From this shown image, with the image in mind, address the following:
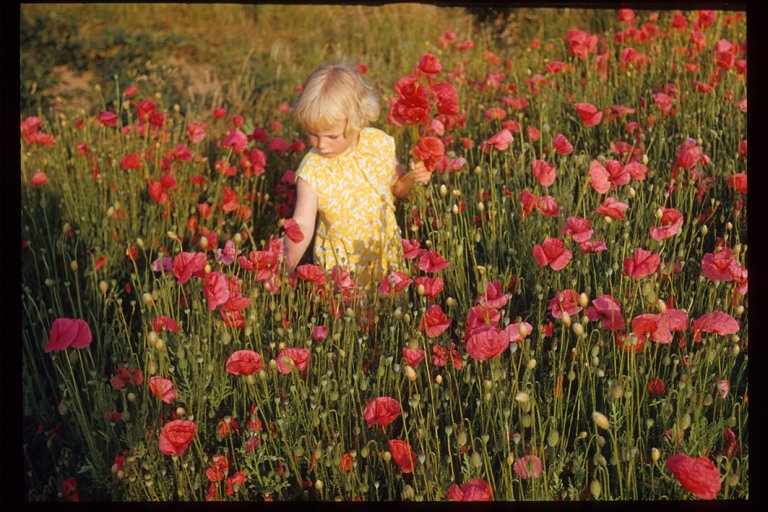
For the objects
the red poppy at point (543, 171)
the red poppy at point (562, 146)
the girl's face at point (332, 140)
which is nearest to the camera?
the red poppy at point (543, 171)

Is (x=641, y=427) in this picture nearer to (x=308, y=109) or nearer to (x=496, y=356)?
(x=496, y=356)

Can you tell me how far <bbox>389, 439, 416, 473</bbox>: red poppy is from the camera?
1798mm

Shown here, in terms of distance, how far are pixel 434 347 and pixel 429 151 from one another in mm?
731

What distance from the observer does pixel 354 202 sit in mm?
2791

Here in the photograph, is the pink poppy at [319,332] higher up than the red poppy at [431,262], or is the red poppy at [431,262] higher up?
the red poppy at [431,262]

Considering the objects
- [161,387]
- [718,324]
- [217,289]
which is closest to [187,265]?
[217,289]

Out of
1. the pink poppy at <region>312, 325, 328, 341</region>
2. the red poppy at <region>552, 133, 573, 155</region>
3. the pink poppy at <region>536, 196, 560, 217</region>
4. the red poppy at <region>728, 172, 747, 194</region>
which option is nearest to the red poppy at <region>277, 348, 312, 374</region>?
the pink poppy at <region>312, 325, 328, 341</region>

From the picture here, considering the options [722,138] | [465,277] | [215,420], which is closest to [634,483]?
[465,277]

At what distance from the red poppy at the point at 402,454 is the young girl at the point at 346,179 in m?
0.92

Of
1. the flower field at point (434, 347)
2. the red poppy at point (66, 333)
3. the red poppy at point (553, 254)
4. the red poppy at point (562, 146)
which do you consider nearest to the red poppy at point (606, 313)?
the flower field at point (434, 347)

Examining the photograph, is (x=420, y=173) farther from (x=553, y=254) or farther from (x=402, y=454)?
(x=402, y=454)

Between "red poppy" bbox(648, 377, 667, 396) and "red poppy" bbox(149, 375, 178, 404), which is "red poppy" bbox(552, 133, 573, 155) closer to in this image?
"red poppy" bbox(648, 377, 667, 396)

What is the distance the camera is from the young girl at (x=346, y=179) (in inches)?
106

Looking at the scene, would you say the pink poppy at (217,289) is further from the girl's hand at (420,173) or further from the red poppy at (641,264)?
the red poppy at (641,264)
